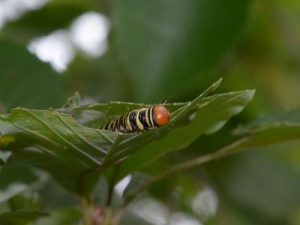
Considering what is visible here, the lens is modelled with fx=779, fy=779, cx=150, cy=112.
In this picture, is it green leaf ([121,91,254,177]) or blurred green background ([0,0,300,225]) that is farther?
blurred green background ([0,0,300,225])

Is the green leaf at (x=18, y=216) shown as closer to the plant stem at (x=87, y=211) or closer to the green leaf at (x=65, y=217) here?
the plant stem at (x=87, y=211)

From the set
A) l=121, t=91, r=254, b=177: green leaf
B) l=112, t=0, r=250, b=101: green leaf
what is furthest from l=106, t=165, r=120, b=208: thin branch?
l=112, t=0, r=250, b=101: green leaf

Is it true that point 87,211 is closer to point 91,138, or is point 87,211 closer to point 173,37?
point 91,138

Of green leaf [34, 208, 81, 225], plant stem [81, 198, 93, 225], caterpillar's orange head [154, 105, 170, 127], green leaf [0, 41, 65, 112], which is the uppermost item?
green leaf [0, 41, 65, 112]

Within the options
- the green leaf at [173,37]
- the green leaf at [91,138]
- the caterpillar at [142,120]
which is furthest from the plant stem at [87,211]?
the green leaf at [173,37]

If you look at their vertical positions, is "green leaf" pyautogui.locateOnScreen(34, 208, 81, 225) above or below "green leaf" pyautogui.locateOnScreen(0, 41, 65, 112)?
below

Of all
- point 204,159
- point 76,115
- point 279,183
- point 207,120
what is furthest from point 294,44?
point 76,115

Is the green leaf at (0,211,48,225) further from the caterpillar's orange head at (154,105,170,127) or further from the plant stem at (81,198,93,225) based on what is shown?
the caterpillar's orange head at (154,105,170,127)

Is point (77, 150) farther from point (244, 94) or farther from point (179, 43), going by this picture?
point (179, 43)
